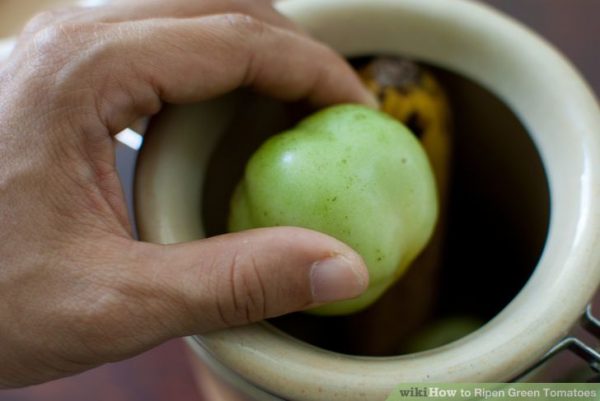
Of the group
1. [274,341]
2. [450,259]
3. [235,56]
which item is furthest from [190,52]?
[450,259]

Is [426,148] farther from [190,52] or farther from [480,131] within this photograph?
[190,52]

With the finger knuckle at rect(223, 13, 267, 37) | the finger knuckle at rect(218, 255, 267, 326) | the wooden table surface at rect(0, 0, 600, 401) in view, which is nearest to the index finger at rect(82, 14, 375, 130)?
the finger knuckle at rect(223, 13, 267, 37)

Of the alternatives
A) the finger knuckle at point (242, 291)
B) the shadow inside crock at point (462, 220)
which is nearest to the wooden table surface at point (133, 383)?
the shadow inside crock at point (462, 220)

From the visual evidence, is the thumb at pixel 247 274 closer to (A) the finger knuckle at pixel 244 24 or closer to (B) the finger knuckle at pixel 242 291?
(B) the finger knuckle at pixel 242 291

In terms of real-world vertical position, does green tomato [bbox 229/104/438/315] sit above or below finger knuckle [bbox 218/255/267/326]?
above

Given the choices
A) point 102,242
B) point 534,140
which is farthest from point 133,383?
point 534,140

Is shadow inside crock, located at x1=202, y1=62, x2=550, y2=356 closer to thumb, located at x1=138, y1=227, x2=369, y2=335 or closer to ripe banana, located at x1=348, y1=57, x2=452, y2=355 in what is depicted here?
ripe banana, located at x1=348, y1=57, x2=452, y2=355

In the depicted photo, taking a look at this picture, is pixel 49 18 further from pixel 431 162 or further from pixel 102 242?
pixel 431 162
